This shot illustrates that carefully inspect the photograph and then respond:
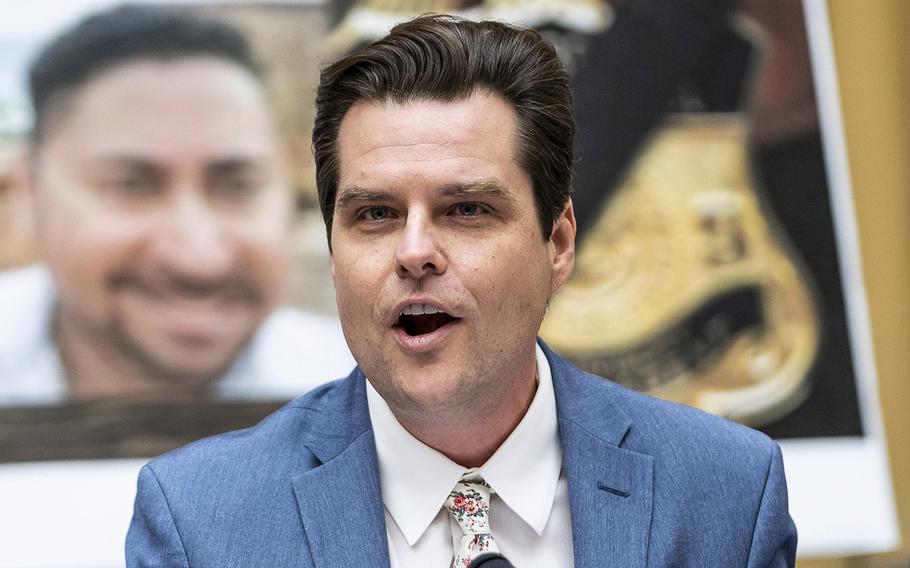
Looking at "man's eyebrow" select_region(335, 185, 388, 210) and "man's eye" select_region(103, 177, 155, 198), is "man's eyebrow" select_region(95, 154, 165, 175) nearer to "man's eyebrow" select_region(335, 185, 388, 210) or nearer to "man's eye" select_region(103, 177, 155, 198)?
"man's eye" select_region(103, 177, 155, 198)

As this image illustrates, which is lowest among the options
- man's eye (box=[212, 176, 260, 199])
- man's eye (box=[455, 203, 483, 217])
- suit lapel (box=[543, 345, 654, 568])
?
suit lapel (box=[543, 345, 654, 568])

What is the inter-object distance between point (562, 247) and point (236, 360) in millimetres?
1982

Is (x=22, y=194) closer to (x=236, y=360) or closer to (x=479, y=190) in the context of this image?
(x=236, y=360)

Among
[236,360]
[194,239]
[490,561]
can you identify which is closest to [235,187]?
[194,239]

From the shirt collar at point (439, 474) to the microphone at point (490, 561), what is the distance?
549mm

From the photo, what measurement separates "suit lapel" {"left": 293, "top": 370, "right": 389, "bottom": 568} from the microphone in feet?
1.64

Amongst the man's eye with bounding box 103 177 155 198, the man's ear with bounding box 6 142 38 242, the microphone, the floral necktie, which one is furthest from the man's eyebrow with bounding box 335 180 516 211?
the man's ear with bounding box 6 142 38 242

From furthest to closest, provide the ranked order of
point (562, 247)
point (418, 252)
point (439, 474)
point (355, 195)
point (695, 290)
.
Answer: point (695, 290), point (562, 247), point (439, 474), point (355, 195), point (418, 252)

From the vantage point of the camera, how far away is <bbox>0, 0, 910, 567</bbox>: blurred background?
4012 mm

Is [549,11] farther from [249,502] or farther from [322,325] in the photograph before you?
[249,502]

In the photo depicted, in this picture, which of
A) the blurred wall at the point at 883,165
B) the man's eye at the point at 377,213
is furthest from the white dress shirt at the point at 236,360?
the blurred wall at the point at 883,165

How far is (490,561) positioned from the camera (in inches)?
57.2

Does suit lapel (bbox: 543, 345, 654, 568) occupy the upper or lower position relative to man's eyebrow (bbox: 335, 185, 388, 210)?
lower

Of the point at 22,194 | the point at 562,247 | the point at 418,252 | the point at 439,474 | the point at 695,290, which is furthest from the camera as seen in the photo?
the point at 695,290
